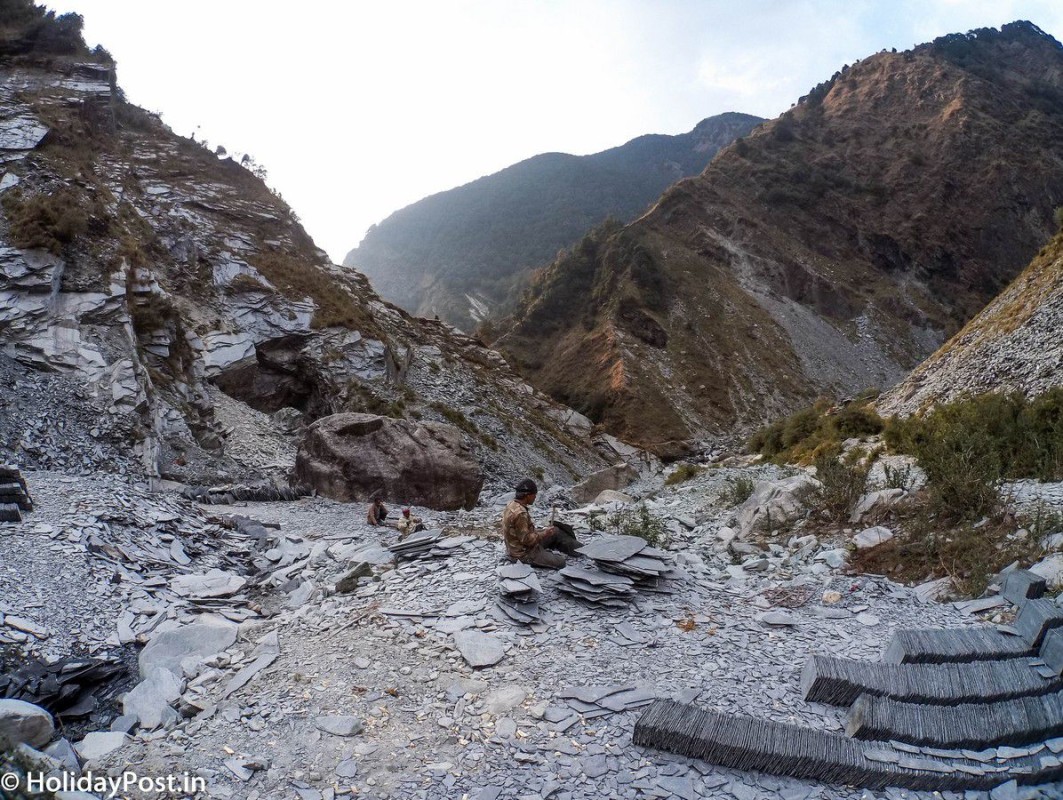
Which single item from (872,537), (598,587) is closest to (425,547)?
(598,587)

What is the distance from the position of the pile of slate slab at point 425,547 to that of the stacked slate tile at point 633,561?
188 cm

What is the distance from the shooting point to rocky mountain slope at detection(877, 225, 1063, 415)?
1559 centimetres

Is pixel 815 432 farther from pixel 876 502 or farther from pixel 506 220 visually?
pixel 506 220

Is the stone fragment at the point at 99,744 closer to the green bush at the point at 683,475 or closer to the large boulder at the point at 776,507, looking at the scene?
the large boulder at the point at 776,507

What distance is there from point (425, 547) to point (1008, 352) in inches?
663

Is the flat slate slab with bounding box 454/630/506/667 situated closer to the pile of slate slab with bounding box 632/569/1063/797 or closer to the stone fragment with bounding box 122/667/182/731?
the pile of slate slab with bounding box 632/569/1063/797

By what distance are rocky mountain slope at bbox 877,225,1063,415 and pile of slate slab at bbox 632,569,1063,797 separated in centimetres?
1109

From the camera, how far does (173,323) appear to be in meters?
20.3

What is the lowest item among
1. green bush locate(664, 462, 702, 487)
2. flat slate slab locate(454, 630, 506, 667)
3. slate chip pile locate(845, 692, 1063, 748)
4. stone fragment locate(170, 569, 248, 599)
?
green bush locate(664, 462, 702, 487)

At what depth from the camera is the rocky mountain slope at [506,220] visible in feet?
310

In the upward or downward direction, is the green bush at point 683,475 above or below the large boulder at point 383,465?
below

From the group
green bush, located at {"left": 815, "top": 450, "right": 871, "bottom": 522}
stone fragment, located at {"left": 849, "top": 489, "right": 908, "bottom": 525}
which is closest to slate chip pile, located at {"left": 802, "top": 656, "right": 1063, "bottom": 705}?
stone fragment, located at {"left": 849, "top": 489, "right": 908, "bottom": 525}

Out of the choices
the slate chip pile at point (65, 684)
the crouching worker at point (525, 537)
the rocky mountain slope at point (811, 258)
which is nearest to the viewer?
the slate chip pile at point (65, 684)

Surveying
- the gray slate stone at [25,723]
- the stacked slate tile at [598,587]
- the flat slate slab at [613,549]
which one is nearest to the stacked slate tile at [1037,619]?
the stacked slate tile at [598,587]
